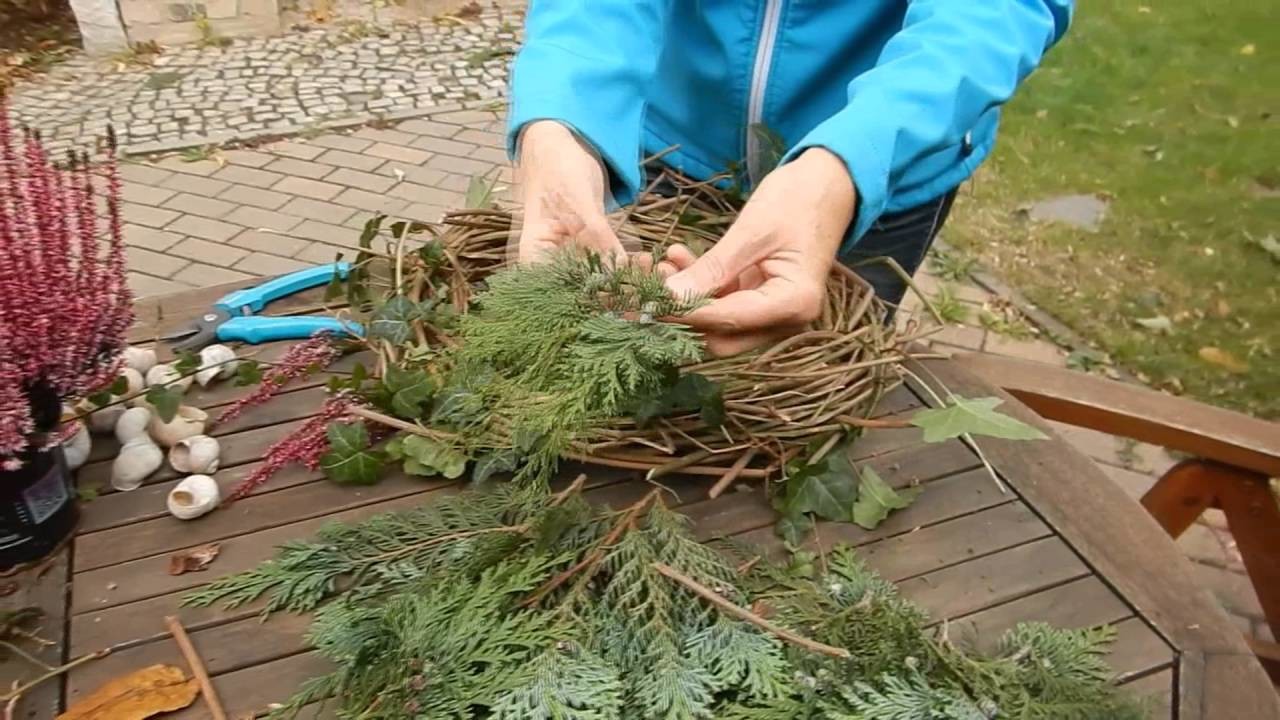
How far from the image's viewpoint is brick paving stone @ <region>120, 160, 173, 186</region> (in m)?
3.75

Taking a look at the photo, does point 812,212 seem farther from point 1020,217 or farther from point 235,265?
point 1020,217

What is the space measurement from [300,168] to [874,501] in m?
3.22

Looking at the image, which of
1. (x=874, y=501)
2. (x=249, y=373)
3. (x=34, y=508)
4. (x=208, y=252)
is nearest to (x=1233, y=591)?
(x=874, y=501)

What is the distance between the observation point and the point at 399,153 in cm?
401

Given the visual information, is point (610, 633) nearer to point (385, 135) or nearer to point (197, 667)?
point (197, 667)

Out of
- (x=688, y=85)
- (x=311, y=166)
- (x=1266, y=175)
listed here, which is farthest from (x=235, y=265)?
(x=1266, y=175)

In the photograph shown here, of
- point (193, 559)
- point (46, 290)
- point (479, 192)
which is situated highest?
point (46, 290)

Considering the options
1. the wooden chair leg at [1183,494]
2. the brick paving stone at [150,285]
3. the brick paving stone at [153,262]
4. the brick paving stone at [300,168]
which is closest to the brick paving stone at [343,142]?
the brick paving stone at [300,168]

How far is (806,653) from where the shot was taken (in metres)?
0.96

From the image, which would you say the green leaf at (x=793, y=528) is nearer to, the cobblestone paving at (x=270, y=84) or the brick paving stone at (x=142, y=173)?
the brick paving stone at (x=142, y=173)

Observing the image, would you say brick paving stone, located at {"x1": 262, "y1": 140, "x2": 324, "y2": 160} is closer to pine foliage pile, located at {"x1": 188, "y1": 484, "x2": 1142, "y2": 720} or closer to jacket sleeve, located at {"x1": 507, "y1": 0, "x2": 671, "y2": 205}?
jacket sleeve, located at {"x1": 507, "y1": 0, "x2": 671, "y2": 205}

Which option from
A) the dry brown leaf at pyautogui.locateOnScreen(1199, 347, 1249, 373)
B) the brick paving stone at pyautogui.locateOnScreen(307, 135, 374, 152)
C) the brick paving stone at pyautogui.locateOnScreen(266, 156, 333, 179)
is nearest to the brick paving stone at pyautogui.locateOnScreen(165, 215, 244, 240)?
the brick paving stone at pyautogui.locateOnScreen(266, 156, 333, 179)

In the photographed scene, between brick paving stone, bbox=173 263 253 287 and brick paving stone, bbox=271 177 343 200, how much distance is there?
1.75 ft

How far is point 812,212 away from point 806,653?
44 cm
